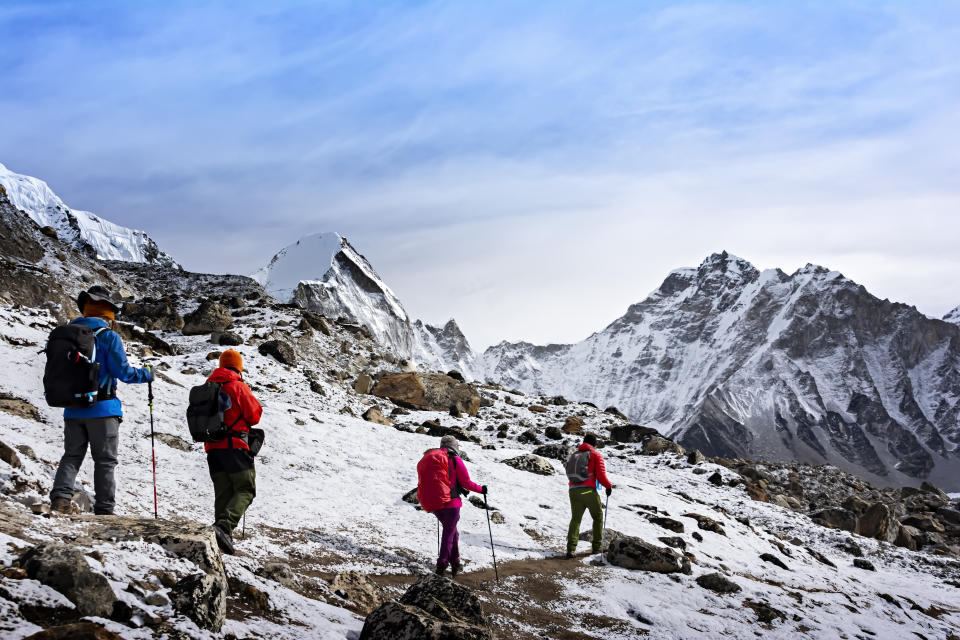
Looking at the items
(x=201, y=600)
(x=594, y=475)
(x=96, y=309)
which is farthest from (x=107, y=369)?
(x=594, y=475)

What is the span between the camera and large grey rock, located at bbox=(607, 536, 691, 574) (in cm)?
1154

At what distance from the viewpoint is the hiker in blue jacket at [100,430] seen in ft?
22.7

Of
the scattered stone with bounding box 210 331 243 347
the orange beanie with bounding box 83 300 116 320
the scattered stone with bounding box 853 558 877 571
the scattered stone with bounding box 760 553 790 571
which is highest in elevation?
the scattered stone with bounding box 210 331 243 347

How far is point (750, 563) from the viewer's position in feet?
51.1

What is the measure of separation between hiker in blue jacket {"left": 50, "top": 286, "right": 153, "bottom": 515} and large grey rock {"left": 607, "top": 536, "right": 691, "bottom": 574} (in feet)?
29.6

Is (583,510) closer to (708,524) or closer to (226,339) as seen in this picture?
(708,524)

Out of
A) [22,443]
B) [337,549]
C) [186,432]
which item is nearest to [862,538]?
[337,549]

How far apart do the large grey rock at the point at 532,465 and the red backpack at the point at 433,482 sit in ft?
34.8

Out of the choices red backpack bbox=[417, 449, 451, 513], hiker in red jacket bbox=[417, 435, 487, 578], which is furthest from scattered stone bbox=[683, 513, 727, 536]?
red backpack bbox=[417, 449, 451, 513]

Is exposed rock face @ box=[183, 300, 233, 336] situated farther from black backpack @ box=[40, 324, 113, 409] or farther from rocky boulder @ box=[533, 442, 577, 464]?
black backpack @ box=[40, 324, 113, 409]

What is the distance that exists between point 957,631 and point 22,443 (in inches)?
740

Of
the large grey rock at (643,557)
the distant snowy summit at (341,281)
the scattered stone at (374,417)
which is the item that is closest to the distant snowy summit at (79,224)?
the distant snowy summit at (341,281)

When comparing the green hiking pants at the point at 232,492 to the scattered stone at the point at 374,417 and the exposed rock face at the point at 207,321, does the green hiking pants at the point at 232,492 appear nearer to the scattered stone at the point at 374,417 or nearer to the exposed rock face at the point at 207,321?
the scattered stone at the point at 374,417

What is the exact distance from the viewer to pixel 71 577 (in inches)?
164
